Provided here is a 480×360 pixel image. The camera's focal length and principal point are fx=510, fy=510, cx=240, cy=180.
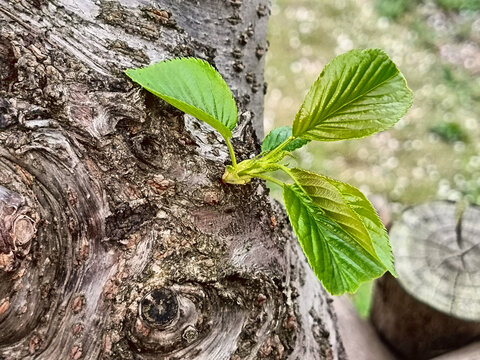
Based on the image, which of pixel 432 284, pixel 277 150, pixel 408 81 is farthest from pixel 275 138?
pixel 408 81

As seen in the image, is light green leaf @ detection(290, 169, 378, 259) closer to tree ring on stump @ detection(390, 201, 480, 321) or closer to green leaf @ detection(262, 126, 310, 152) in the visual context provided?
green leaf @ detection(262, 126, 310, 152)

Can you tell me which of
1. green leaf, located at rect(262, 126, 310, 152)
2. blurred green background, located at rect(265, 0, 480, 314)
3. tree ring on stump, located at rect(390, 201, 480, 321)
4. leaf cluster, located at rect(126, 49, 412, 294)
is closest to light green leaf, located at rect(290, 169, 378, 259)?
leaf cluster, located at rect(126, 49, 412, 294)

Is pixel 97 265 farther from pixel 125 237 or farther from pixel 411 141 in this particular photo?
pixel 411 141

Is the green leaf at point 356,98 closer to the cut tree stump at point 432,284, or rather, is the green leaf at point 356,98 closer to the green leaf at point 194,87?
the green leaf at point 194,87

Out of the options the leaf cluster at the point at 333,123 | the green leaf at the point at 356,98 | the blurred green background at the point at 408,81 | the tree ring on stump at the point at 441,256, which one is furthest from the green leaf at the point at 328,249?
the blurred green background at the point at 408,81

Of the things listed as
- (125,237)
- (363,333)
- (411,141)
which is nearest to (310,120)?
(125,237)

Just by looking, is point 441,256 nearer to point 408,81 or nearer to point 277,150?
point 277,150
